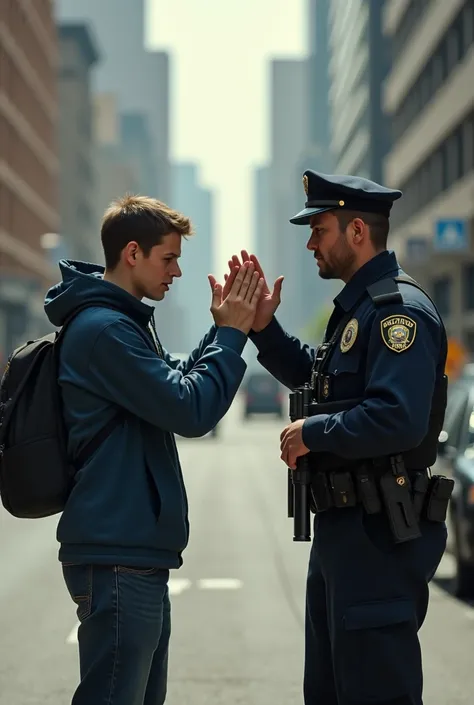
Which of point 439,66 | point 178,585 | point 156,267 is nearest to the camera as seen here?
point 156,267

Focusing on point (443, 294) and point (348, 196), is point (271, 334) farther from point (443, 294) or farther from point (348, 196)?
point (443, 294)

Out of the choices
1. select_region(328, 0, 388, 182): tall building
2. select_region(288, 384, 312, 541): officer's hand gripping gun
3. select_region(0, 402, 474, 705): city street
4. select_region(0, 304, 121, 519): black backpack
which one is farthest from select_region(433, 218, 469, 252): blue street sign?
select_region(328, 0, 388, 182): tall building

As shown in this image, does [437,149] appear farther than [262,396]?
No

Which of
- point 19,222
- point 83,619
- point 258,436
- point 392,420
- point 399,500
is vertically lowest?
point 258,436

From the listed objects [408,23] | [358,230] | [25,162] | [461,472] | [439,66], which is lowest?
[461,472]

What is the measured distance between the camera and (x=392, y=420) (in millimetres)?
3785

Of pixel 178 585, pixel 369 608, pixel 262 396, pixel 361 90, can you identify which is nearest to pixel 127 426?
pixel 369 608

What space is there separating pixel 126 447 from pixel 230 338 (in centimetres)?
45

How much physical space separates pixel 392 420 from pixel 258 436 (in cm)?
4108

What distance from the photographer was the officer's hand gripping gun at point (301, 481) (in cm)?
407

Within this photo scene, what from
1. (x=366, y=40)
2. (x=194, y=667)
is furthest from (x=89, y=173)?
(x=194, y=667)

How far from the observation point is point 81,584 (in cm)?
376

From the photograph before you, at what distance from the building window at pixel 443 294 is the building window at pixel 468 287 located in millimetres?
2973

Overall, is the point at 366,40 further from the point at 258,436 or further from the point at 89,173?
the point at 258,436
